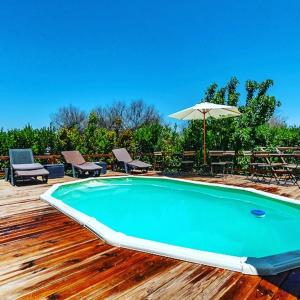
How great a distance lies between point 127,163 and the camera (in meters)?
11.3

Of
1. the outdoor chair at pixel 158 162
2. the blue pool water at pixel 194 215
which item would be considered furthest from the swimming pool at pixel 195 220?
the outdoor chair at pixel 158 162

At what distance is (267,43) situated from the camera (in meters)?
15.4

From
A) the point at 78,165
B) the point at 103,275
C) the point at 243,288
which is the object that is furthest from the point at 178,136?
the point at 243,288

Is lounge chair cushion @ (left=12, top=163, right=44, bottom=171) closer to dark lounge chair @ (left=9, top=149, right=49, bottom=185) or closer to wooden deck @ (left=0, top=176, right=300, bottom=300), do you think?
dark lounge chair @ (left=9, top=149, right=49, bottom=185)

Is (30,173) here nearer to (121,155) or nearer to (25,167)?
(25,167)

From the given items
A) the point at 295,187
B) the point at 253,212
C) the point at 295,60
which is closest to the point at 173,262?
the point at 253,212

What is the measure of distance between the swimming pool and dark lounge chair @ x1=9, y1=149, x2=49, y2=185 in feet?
3.42

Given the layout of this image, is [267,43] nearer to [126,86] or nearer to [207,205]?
[207,205]

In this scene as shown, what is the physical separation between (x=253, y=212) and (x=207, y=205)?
1.25m

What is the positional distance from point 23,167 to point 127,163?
411 centimetres

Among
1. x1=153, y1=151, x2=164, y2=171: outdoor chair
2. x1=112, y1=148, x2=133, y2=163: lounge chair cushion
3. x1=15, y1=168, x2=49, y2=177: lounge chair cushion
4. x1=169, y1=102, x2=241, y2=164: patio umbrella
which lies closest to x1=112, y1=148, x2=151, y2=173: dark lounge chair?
x1=112, y1=148, x2=133, y2=163: lounge chair cushion

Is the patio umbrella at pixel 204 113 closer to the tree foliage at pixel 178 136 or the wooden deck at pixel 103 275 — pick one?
the tree foliage at pixel 178 136

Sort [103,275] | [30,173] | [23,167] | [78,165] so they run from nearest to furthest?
[103,275]
[30,173]
[23,167]
[78,165]

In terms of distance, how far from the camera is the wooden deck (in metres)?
2.27
